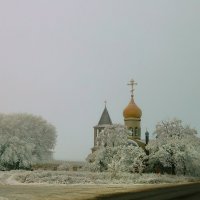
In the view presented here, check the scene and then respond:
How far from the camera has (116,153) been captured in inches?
2625

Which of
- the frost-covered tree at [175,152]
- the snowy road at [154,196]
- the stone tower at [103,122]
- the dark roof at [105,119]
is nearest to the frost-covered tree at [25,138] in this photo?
the stone tower at [103,122]

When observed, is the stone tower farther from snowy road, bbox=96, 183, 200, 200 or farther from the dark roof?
snowy road, bbox=96, 183, 200, 200

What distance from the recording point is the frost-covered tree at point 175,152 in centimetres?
6756

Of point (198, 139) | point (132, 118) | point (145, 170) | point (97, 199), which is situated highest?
point (132, 118)

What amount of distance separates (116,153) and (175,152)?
30.4 ft

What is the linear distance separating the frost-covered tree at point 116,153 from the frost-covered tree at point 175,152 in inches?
111

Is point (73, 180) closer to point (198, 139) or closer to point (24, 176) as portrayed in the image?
point (24, 176)

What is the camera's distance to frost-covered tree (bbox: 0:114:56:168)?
69938mm

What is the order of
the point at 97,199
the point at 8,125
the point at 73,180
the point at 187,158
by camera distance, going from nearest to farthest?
the point at 97,199
the point at 73,180
the point at 187,158
the point at 8,125

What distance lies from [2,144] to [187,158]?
1146 inches

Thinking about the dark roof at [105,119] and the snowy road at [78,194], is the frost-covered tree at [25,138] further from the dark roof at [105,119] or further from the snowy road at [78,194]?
the snowy road at [78,194]

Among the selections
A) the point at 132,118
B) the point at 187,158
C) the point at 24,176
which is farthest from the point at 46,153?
the point at 24,176

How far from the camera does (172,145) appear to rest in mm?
68812

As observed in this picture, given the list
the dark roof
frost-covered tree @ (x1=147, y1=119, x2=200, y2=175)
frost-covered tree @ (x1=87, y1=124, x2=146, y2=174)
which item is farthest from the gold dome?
frost-covered tree @ (x1=87, y1=124, x2=146, y2=174)
